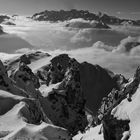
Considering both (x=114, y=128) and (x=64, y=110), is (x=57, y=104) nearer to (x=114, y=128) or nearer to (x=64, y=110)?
(x=64, y=110)

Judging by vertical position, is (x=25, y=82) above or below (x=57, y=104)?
above

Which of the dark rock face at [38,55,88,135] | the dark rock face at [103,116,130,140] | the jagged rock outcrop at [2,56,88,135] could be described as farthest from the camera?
the dark rock face at [38,55,88,135]

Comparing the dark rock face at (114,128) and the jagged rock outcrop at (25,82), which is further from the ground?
the dark rock face at (114,128)

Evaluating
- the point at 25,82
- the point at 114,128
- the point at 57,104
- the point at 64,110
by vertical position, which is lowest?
the point at 64,110

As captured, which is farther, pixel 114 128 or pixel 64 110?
pixel 64 110

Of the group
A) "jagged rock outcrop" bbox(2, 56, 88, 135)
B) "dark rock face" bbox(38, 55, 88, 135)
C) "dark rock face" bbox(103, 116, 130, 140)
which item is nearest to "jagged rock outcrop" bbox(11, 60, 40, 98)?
"jagged rock outcrop" bbox(2, 56, 88, 135)

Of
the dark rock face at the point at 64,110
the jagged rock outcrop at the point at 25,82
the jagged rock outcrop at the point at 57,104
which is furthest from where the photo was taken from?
the dark rock face at the point at 64,110

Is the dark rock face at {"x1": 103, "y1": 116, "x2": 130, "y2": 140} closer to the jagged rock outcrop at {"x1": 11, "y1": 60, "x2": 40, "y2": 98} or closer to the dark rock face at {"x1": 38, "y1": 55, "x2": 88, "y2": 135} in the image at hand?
the jagged rock outcrop at {"x1": 11, "y1": 60, "x2": 40, "y2": 98}

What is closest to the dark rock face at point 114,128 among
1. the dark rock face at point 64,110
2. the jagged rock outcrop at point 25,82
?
the jagged rock outcrop at point 25,82

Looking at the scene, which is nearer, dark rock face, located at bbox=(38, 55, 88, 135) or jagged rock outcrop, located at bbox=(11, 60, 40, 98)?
jagged rock outcrop, located at bbox=(11, 60, 40, 98)

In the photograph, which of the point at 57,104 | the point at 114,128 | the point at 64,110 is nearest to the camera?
the point at 114,128

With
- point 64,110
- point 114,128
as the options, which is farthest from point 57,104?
point 114,128

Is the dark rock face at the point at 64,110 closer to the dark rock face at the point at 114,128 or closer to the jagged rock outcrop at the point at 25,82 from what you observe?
the jagged rock outcrop at the point at 25,82
